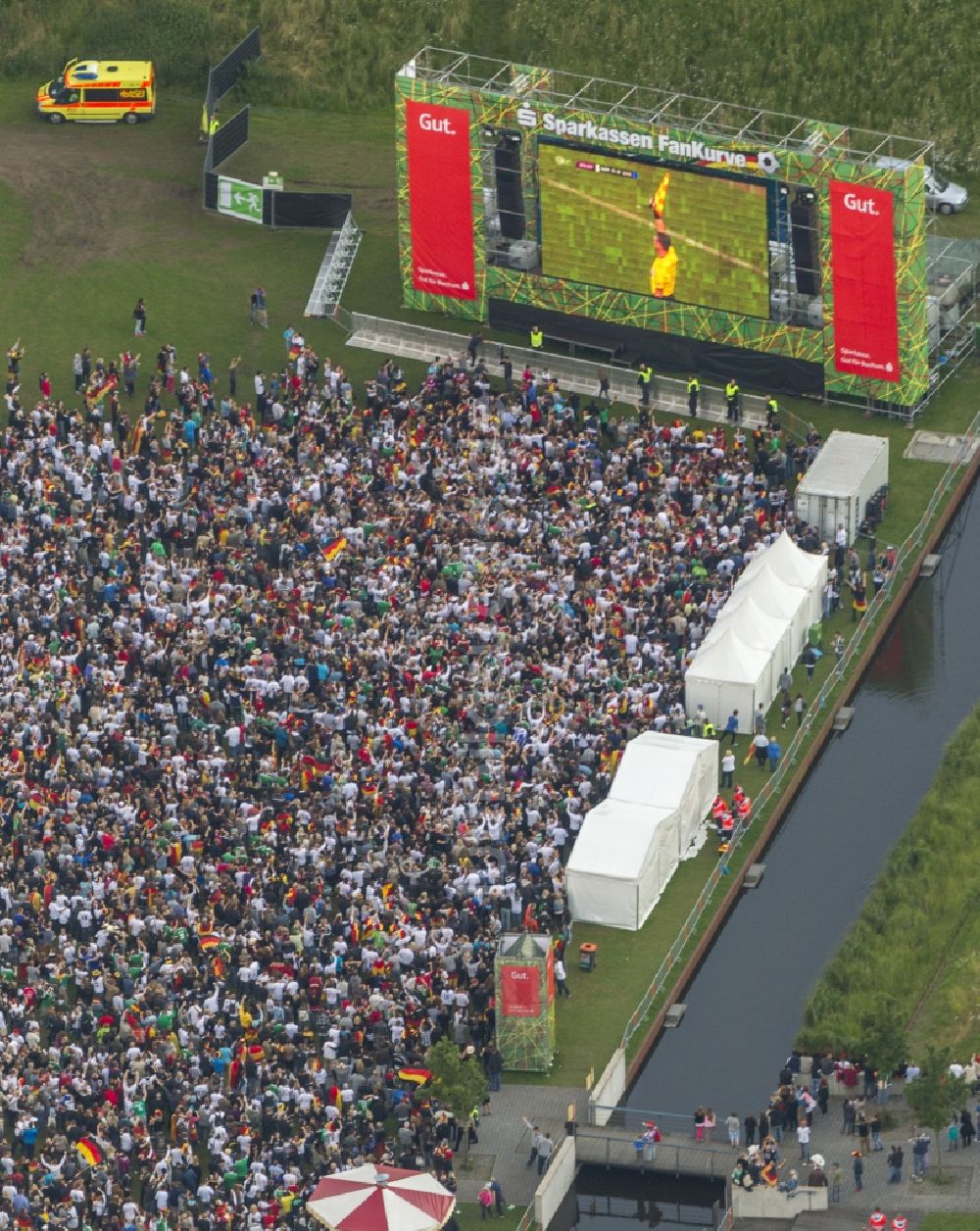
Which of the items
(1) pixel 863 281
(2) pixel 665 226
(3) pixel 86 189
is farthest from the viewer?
(3) pixel 86 189

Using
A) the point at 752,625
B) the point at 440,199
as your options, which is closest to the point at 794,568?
the point at 752,625

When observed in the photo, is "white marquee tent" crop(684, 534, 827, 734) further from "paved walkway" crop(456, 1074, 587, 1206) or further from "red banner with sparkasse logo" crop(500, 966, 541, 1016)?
"paved walkway" crop(456, 1074, 587, 1206)

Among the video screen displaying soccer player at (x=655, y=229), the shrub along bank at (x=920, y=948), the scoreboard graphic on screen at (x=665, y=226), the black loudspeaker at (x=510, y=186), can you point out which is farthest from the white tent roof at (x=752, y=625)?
the black loudspeaker at (x=510, y=186)

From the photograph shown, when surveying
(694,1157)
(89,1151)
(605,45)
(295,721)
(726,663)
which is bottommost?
(694,1157)

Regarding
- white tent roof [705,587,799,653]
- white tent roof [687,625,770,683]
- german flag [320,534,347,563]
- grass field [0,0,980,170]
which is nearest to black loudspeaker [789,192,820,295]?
white tent roof [705,587,799,653]

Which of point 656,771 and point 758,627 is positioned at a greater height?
point 758,627

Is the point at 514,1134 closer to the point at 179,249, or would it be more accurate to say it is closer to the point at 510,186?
the point at 510,186

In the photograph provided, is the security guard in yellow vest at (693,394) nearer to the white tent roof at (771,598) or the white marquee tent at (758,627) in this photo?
the white tent roof at (771,598)

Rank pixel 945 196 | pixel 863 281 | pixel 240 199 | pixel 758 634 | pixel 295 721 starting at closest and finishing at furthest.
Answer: pixel 295 721
pixel 758 634
pixel 863 281
pixel 945 196
pixel 240 199
